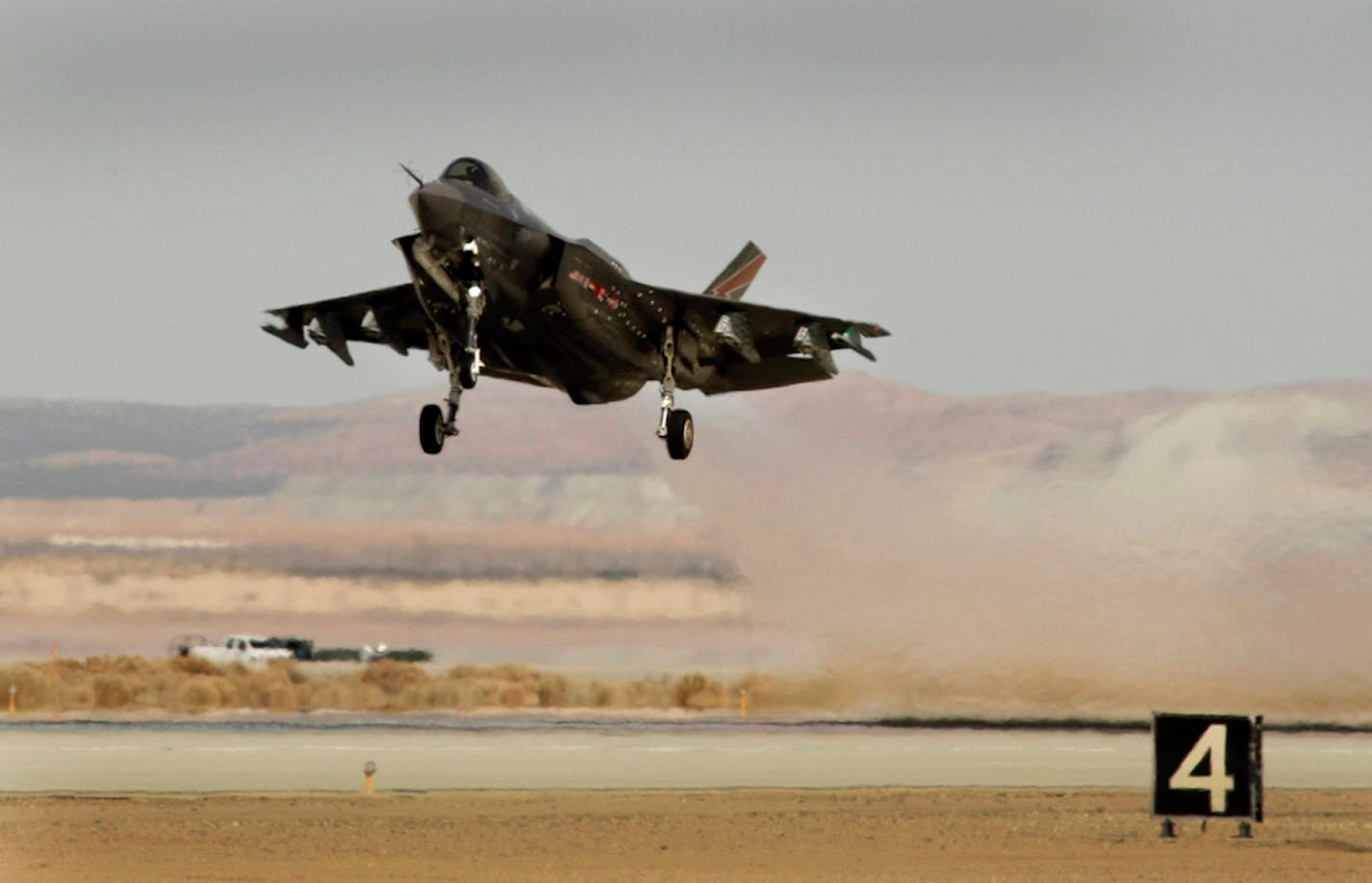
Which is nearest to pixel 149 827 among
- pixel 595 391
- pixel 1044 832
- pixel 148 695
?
pixel 595 391

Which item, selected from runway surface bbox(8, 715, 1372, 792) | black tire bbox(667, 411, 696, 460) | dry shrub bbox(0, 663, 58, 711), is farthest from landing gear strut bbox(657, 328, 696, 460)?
dry shrub bbox(0, 663, 58, 711)

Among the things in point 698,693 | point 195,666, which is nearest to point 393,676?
point 195,666

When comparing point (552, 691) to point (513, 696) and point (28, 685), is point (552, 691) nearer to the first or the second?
point (513, 696)

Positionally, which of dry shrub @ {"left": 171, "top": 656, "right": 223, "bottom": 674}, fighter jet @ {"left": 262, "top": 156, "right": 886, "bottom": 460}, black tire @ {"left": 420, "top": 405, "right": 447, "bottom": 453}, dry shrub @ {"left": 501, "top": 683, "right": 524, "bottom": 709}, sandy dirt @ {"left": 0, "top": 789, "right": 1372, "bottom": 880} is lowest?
sandy dirt @ {"left": 0, "top": 789, "right": 1372, "bottom": 880}

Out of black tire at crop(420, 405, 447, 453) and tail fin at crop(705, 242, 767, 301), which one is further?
tail fin at crop(705, 242, 767, 301)

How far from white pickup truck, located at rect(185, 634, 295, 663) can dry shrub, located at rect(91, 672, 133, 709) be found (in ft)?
41.7

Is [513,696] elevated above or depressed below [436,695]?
above

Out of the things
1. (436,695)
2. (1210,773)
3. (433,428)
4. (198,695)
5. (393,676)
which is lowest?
(1210,773)

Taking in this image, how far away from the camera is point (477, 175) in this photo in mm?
37875

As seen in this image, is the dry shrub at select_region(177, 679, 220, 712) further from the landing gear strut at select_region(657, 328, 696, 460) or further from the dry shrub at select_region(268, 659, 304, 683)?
the landing gear strut at select_region(657, 328, 696, 460)

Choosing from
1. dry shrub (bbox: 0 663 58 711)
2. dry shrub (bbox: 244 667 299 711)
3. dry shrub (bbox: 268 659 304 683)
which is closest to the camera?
dry shrub (bbox: 0 663 58 711)

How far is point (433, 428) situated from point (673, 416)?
5.56 metres

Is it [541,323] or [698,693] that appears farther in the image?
[698,693]

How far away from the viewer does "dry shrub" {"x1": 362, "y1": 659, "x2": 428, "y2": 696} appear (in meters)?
79.0
